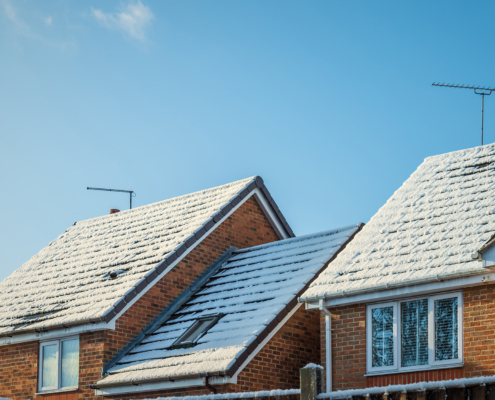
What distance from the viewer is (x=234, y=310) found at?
17.4 m

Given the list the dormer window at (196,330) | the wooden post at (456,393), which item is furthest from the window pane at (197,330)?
the wooden post at (456,393)

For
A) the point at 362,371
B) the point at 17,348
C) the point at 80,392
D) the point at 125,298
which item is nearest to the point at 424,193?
the point at 362,371

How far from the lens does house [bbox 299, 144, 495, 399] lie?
13.0 meters

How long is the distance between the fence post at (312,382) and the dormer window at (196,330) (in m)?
8.54

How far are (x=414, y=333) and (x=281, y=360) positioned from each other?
3.70 meters

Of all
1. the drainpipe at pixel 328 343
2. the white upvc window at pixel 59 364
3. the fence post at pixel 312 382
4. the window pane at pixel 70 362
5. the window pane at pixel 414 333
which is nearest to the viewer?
the fence post at pixel 312 382

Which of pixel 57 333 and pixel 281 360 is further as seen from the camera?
pixel 57 333

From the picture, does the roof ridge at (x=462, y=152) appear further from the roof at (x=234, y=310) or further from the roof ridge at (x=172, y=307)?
the roof ridge at (x=172, y=307)

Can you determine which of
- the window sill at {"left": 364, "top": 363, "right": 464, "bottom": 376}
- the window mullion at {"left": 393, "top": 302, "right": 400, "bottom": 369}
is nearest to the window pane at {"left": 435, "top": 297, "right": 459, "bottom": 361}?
the window sill at {"left": 364, "top": 363, "right": 464, "bottom": 376}

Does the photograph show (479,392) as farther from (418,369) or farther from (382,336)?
(382,336)

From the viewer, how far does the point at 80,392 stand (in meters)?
18.1

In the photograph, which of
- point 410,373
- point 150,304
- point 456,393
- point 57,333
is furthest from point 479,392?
point 57,333

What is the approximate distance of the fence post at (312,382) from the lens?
8.24 metres

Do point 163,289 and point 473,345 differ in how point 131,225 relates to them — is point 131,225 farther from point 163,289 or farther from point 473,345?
point 473,345
